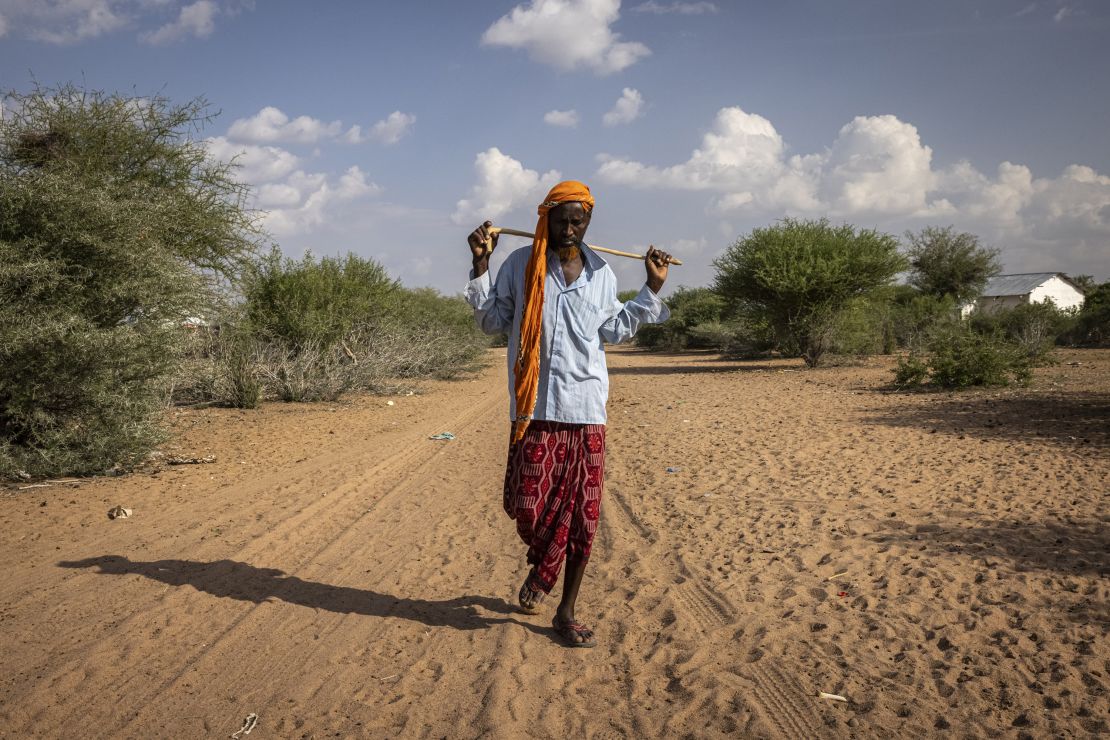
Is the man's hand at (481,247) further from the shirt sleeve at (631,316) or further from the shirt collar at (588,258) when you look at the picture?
the shirt sleeve at (631,316)

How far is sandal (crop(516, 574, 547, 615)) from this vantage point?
383 centimetres

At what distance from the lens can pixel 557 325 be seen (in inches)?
143

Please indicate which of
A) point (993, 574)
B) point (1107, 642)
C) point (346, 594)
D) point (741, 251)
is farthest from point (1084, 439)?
point (741, 251)

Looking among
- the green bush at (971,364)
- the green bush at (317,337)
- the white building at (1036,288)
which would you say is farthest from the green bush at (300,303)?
the white building at (1036,288)

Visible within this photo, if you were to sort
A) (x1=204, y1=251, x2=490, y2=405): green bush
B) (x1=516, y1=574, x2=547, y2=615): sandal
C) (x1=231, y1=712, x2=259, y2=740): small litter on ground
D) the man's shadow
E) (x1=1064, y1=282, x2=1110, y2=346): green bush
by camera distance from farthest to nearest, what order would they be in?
(x1=1064, y1=282, x2=1110, y2=346): green bush
(x1=204, y1=251, x2=490, y2=405): green bush
the man's shadow
(x1=516, y1=574, x2=547, y2=615): sandal
(x1=231, y1=712, x2=259, y2=740): small litter on ground

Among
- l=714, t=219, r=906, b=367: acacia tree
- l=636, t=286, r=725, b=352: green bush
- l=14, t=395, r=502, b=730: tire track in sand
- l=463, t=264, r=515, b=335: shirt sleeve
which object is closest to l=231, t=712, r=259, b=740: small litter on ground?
l=14, t=395, r=502, b=730: tire track in sand

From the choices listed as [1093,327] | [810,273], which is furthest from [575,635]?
[1093,327]

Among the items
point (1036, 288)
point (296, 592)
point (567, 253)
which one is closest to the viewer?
point (567, 253)

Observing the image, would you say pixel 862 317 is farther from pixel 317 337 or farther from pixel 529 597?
pixel 529 597

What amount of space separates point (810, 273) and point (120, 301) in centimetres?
1787

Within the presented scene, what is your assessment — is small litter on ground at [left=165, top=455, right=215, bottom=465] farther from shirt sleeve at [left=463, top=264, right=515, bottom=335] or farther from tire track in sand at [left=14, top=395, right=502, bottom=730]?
shirt sleeve at [left=463, top=264, right=515, bottom=335]

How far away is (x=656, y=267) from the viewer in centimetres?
381

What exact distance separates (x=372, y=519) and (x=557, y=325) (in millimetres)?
3212

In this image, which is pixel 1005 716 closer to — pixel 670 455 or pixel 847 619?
pixel 847 619
